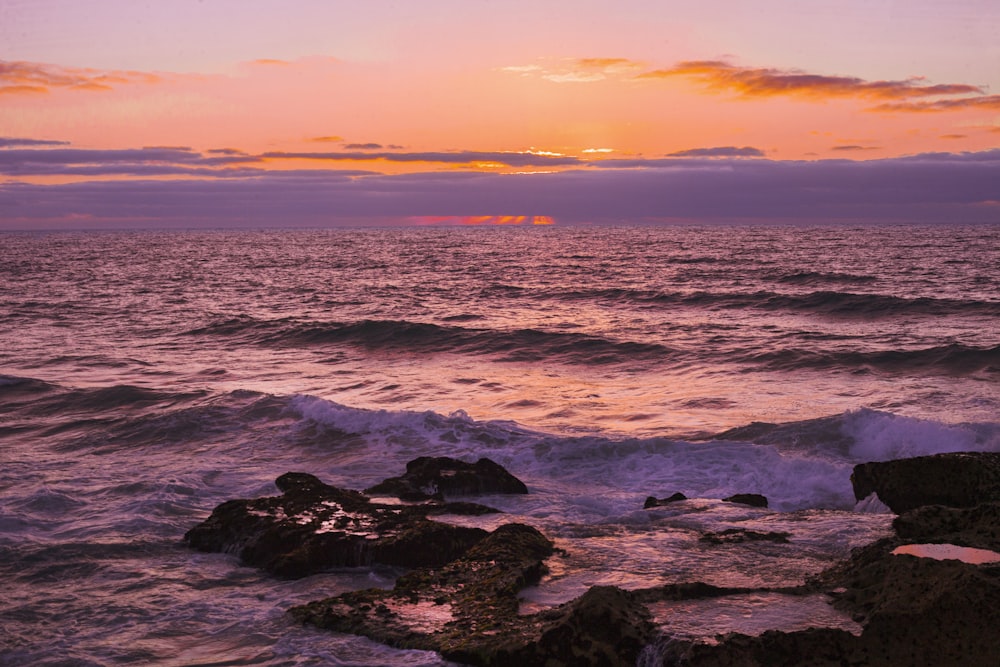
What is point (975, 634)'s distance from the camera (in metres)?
5.02

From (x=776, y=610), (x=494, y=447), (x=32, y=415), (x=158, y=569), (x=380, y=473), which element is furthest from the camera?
(x=32, y=415)

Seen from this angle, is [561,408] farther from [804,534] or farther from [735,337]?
[735,337]

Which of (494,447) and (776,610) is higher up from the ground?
(776,610)

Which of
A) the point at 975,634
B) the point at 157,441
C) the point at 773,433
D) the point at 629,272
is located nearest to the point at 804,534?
the point at 975,634

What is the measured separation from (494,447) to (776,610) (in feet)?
26.9

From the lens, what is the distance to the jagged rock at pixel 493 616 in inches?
223

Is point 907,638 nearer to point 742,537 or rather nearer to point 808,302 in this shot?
point 742,537

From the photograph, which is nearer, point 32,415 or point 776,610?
point 776,610

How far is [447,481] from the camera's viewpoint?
11.1 m

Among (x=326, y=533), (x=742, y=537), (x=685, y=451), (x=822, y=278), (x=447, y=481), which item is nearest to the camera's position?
(x=742, y=537)

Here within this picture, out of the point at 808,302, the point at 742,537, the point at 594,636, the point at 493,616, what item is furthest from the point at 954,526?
the point at 808,302

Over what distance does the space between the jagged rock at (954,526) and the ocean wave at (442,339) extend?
16.3m

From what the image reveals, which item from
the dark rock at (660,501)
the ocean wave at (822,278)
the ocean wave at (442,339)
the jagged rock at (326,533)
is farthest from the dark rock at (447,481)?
the ocean wave at (822,278)

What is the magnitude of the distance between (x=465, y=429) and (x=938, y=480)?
840 cm
